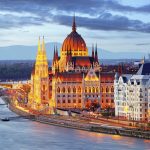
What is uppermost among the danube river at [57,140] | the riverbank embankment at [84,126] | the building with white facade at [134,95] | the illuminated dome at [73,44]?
Answer: the illuminated dome at [73,44]

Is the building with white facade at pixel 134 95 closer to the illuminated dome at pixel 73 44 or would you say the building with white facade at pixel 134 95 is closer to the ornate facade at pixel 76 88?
the ornate facade at pixel 76 88

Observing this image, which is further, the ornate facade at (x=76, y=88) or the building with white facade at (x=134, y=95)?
the ornate facade at (x=76, y=88)

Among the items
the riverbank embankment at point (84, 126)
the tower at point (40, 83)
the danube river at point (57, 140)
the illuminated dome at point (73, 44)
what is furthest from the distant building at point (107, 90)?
the danube river at point (57, 140)

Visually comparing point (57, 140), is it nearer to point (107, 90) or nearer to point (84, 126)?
point (84, 126)

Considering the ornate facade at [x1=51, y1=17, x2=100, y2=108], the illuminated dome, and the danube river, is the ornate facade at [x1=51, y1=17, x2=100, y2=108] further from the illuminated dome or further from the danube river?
the danube river

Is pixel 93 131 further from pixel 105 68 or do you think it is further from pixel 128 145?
pixel 105 68

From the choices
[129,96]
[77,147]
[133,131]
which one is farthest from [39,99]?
[77,147]

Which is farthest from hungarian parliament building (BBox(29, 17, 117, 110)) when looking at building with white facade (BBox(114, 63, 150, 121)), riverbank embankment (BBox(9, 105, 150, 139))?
building with white facade (BBox(114, 63, 150, 121))
